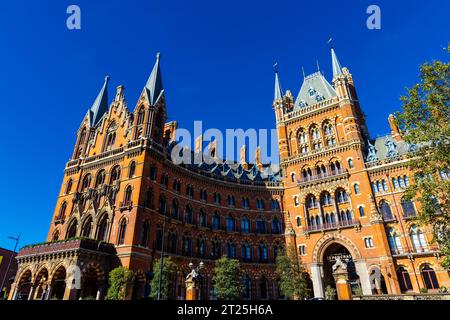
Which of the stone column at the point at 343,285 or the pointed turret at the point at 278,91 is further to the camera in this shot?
the pointed turret at the point at 278,91

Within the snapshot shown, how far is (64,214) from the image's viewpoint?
39094mm

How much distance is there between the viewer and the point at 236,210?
1898 inches

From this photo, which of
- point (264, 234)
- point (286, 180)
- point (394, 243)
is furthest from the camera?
point (286, 180)

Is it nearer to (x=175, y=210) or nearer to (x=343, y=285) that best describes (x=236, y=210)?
(x=175, y=210)

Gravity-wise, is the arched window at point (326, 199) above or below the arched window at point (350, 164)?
below

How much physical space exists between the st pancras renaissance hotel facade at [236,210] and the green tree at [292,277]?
12.7 ft

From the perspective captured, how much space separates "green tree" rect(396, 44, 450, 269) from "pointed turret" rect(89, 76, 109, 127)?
4251 cm

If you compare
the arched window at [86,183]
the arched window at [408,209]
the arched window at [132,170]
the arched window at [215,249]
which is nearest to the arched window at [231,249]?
the arched window at [215,249]

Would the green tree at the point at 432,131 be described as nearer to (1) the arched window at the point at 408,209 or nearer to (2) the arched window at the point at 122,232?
(1) the arched window at the point at 408,209

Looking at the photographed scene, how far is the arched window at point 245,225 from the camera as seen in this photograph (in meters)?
47.7

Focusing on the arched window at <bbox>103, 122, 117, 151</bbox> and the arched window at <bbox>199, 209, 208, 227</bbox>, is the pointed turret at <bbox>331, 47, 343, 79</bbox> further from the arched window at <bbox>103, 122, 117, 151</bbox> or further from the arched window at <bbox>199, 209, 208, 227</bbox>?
the arched window at <bbox>103, 122, 117, 151</bbox>
